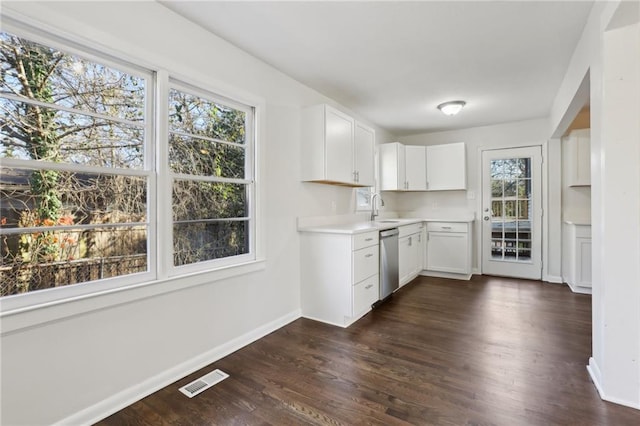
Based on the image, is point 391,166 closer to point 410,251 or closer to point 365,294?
point 410,251

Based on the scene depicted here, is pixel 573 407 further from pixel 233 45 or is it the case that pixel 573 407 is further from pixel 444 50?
pixel 233 45

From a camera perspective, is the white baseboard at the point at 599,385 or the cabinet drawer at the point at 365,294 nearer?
the white baseboard at the point at 599,385

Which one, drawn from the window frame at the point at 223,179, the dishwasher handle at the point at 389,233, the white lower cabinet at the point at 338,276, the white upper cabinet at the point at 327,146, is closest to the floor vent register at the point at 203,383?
the window frame at the point at 223,179

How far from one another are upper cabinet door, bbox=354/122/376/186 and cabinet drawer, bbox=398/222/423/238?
74cm

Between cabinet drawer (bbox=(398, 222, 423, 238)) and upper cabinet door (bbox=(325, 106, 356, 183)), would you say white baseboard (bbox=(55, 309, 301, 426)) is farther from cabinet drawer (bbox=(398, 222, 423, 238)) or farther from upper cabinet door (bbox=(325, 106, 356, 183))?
cabinet drawer (bbox=(398, 222, 423, 238))

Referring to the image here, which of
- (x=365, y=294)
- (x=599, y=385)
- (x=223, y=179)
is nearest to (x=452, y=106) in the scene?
(x=365, y=294)

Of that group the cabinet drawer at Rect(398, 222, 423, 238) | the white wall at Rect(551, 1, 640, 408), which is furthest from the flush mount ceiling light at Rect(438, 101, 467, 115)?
the white wall at Rect(551, 1, 640, 408)

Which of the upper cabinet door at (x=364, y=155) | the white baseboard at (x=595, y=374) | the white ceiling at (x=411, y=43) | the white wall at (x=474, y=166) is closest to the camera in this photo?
the white baseboard at (x=595, y=374)

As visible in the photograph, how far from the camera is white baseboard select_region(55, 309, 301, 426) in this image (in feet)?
5.47

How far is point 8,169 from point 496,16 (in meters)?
2.99

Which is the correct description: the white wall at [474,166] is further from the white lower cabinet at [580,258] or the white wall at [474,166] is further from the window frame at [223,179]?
the window frame at [223,179]

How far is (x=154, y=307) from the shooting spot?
198 centimetres

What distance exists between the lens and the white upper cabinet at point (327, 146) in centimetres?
318

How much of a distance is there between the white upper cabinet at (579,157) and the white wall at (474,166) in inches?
9.5
